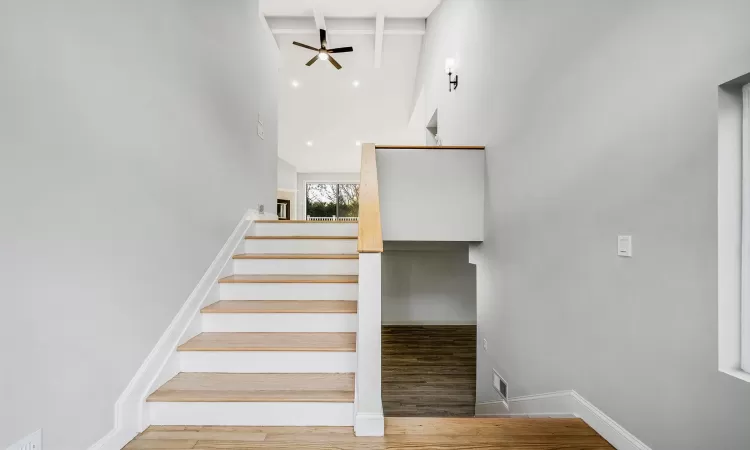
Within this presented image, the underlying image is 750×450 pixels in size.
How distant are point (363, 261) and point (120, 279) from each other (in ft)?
3.60

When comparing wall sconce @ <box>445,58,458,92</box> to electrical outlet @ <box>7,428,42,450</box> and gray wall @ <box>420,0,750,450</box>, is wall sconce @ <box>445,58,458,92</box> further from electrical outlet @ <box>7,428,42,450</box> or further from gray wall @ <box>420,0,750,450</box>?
electrical outlet @ <box>7,428,42,450</box>

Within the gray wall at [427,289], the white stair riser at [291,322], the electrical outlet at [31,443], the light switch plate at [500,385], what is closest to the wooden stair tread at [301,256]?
the white stair riser at [291,322]

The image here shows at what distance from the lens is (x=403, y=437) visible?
1.54m

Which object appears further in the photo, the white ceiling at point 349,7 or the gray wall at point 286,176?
the gray wall at point 286,176

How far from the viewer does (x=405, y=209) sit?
319 centimetres

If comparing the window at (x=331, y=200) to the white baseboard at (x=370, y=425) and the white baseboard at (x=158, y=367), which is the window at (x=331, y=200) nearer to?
the white baseboard at (x=158, y=367)

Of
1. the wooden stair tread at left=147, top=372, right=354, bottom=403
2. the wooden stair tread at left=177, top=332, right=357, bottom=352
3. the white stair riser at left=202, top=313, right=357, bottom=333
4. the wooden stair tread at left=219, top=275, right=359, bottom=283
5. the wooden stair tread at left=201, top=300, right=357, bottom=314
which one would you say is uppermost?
the wooden stair tread at left=219, top=275, right=359, bottom=283

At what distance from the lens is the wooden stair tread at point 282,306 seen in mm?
2213

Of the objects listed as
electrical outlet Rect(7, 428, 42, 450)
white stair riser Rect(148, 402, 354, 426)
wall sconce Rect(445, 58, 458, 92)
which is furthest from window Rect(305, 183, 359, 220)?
electrical outlet Rect(7, 428, 42, 450)

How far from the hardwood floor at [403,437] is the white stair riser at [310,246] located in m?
1.58

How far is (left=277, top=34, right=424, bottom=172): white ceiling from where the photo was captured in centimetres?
678

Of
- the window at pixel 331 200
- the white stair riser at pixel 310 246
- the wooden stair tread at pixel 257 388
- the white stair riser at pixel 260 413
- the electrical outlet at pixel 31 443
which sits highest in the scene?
the window at pixel 331 200

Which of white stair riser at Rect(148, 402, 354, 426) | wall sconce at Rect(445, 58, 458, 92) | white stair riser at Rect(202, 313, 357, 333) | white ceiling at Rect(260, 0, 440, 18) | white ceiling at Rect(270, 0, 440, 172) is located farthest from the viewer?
white ceiling at Rect(270, 0, 440, 172)

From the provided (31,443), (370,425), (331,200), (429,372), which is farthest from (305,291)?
(331,200)
